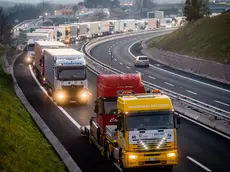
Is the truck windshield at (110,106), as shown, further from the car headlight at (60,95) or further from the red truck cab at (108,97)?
the car headlight at (60,95)

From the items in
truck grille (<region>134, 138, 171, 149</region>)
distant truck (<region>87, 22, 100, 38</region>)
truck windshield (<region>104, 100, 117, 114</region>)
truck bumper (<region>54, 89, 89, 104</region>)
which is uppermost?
truck windshield (<region>104, 100, 117, 114</region>)

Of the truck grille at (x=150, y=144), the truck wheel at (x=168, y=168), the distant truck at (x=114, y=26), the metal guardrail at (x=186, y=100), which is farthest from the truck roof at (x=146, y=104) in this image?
the distant truck at (x=114, y=26)

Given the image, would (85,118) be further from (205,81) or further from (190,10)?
(190,10)

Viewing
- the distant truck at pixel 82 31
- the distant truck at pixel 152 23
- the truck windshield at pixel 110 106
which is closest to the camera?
the truck windshield at pixel 110 106

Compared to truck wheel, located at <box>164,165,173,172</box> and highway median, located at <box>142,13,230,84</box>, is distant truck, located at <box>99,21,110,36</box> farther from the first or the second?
truck wheel, located at <box>164,165,173,172</box>

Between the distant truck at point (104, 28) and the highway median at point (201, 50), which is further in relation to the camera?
the distant truck at point (104, 28)

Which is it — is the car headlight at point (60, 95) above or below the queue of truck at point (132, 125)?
below

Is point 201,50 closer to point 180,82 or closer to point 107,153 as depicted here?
point 180,82

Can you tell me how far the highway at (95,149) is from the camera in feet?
70.1

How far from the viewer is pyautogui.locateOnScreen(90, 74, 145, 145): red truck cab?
74.1ft

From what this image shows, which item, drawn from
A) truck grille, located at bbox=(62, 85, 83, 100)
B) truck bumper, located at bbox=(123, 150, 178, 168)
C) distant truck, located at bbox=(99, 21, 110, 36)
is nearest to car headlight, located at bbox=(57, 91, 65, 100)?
truck grille, located at bbox=(62, 85, 83, 100)

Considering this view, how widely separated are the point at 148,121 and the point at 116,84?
5047 millimetres

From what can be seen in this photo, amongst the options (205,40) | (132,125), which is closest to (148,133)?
(132,125)

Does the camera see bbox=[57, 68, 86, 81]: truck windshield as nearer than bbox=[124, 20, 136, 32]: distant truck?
Yes
